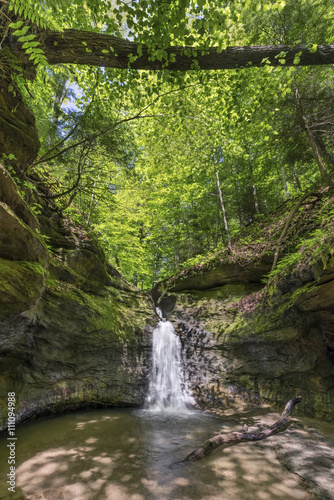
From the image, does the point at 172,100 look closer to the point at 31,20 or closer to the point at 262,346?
the point at 31,20

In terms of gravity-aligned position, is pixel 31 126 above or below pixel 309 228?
above

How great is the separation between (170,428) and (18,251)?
5.36 metres

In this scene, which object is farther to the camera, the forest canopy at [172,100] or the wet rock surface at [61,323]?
the wet rock surface at [61,323]

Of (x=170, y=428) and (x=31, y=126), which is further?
(x=170, y=428)

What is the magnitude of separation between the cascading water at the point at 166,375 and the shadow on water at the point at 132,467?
7.14ft

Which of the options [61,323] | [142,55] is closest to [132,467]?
[61,323]

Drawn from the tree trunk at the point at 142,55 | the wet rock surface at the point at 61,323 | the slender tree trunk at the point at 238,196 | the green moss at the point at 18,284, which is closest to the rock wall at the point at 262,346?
the wet rock surface at the point at 61,323

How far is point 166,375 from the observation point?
8062 millimetres

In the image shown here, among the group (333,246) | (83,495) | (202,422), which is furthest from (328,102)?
(83,495)

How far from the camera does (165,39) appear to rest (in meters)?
3.43

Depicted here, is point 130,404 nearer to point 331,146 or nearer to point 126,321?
point 126,321

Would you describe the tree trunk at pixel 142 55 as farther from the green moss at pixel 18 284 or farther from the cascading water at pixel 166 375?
the cascading water at pixel 166 375

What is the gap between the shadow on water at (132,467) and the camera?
3063mm

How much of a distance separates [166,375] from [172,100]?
8.94 metres
